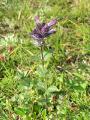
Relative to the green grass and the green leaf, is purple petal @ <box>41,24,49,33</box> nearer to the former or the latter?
the green grass

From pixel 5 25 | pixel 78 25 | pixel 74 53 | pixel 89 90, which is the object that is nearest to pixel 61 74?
pixel 89 90

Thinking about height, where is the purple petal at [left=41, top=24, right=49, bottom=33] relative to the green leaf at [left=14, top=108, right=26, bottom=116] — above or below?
above

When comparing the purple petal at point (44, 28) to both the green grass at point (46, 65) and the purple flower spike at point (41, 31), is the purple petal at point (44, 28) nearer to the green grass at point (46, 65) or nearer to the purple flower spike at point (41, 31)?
the purple flower spike at point (41, 31)

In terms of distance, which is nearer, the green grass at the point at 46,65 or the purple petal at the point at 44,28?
the purple petal at the point at 44,28

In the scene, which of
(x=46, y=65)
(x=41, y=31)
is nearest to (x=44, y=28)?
(x=41, y=31)

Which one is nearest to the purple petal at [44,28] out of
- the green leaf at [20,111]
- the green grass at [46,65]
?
the green grass at [46,65]

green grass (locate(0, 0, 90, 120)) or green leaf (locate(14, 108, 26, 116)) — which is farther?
green grass (locate(0, 0, 90, 120))

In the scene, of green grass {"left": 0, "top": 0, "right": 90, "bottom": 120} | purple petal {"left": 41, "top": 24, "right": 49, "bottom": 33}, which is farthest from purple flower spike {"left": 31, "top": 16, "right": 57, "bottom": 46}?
green grass {"left": 0, "top": 0, "right": 90, "bottom": 120}

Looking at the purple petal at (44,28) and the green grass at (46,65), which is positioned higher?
the purple petal at (44,28)

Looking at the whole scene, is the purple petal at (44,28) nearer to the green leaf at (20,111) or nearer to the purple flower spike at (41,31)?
the purple flower spike at (41,31)
